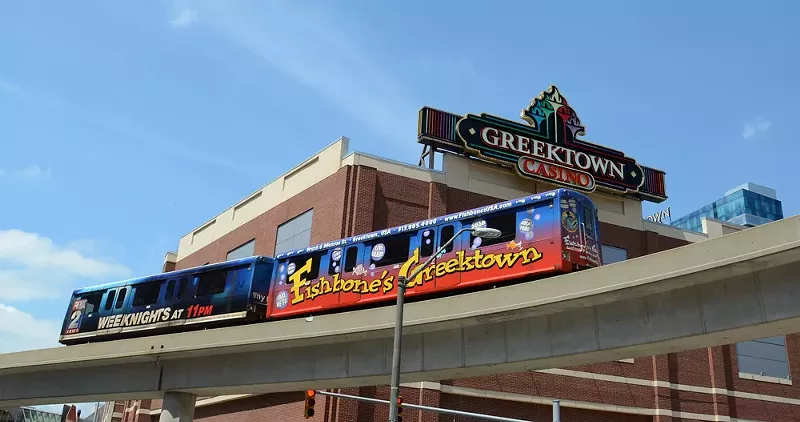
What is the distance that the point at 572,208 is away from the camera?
22016mm

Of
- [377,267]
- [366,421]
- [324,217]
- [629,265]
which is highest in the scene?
[324,217]

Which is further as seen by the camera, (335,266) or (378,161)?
(378,161)

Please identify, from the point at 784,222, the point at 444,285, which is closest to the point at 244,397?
the point at 444,285

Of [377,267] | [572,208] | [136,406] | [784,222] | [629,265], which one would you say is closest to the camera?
[784,222]

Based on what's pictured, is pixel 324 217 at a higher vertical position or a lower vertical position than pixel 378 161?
lower

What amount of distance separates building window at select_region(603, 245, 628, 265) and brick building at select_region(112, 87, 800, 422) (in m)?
0.07

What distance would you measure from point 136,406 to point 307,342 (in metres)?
29.2

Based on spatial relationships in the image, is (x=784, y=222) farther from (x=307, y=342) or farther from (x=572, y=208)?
(x=307, y=342)

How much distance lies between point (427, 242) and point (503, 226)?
8.66 ft

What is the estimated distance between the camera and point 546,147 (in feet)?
128

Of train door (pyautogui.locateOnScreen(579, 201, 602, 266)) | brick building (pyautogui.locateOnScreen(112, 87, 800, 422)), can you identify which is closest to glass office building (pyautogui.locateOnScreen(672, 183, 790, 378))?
brick building (pyautogui.locateOnScreen(112, 87, 800, 422))

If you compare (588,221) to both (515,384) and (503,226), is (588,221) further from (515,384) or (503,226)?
(515,384)

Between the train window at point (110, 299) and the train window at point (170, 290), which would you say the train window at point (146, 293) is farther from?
the train window at point (110, 299)

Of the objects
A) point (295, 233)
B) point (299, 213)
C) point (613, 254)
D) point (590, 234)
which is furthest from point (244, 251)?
point (590, 234)
